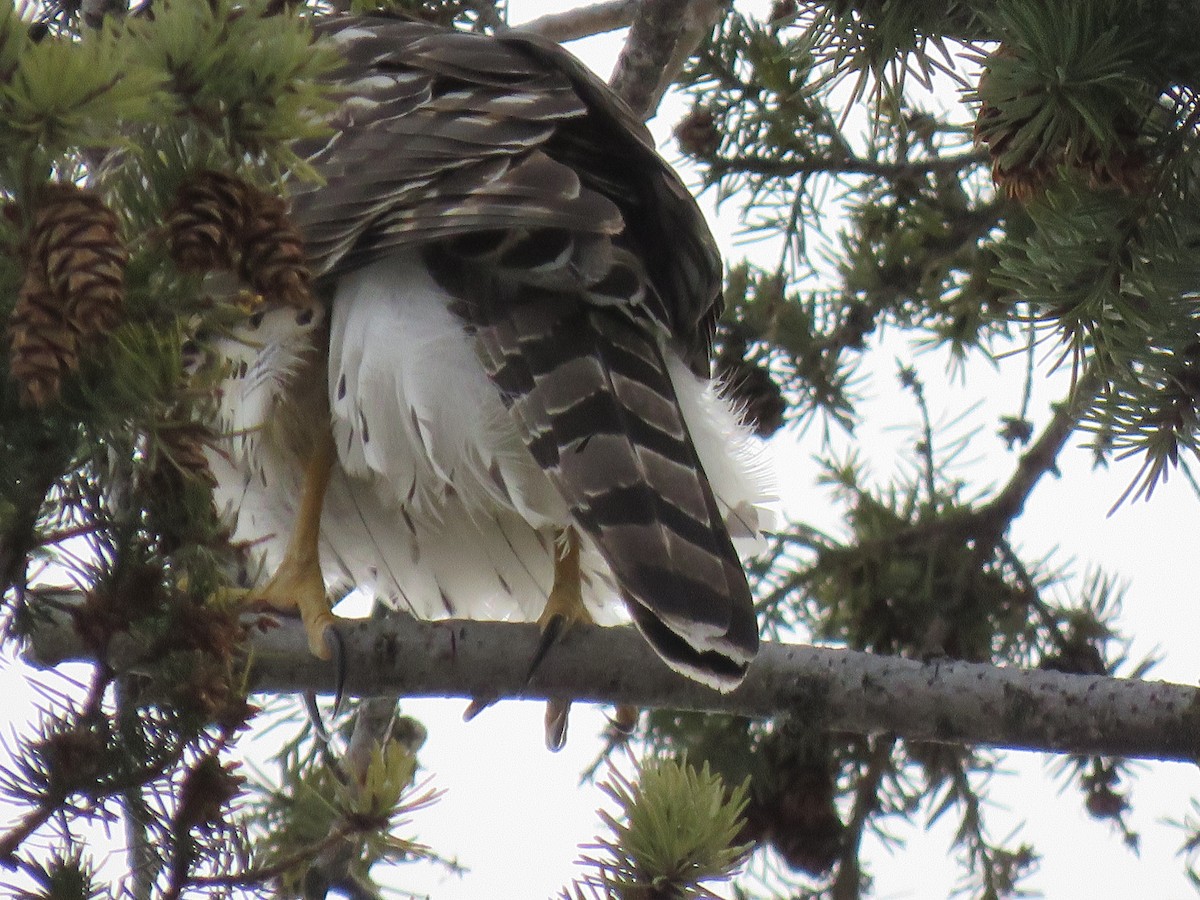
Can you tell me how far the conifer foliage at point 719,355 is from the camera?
4.41ft

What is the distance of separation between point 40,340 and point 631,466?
119cm

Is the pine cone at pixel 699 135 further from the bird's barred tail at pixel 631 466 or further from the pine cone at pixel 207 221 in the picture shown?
the pine cone at pixel 207 221

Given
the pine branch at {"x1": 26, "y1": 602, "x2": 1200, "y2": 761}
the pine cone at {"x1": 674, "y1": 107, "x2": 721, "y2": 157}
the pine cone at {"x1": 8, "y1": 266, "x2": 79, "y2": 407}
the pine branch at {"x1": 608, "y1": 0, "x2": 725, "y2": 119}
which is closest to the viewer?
the pine cone at {"x1": 8, "y1": 266, "x2": 79, "y2": 407}

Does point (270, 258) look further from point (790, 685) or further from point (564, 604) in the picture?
point (564, 604)

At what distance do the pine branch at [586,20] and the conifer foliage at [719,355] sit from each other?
0.55 ft

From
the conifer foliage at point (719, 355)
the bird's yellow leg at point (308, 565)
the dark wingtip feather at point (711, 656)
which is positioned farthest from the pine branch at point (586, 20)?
the dark wingtip feather at point (711, 656)

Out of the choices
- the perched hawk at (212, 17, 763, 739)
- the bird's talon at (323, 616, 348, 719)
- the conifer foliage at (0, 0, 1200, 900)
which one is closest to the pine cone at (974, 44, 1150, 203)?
the conifer foliage at (0, 0, 1200, 900)

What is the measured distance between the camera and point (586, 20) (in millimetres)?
3762

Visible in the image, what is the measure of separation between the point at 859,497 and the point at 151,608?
2.18 metres

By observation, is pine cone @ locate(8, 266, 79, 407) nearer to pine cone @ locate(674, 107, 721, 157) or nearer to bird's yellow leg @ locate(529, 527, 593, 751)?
bird's yellow leg @ locate(529, 527, 593, 751)

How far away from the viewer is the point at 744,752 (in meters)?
3.04

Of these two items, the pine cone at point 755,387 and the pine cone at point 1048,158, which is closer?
the pine cone at point 1048,158

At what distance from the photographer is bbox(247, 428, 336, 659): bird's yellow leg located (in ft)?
8.80

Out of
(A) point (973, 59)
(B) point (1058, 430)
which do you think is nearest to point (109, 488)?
(A) point (973, 59)
